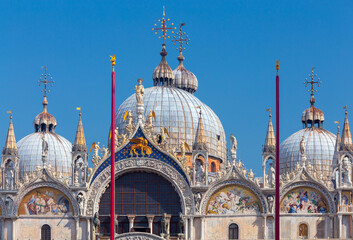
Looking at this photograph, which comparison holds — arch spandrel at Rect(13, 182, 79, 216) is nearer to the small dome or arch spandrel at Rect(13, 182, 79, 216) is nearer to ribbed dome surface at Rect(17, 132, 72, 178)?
ribbed dome surface at Rect(17, 132, 72, 178)

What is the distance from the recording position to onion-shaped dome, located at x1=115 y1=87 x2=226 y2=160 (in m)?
93.1

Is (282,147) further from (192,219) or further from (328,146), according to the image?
(192,219)

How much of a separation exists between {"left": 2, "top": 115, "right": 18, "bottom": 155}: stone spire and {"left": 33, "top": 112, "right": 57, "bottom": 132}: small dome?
1951 centimetres

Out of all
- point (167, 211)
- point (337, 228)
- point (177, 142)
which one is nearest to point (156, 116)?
point (177, 142)

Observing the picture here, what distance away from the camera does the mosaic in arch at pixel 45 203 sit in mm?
82744

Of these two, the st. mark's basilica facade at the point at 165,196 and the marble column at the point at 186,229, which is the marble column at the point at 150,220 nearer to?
the st. mark's basilica facade at the point at 165,196

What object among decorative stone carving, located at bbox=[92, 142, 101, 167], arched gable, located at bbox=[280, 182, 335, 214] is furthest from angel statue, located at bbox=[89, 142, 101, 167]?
arched gable, located at bbox=[280, 182, 335, 214]

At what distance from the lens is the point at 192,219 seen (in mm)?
81688

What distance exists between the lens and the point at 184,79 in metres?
101

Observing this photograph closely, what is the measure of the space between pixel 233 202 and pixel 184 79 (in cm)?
2061

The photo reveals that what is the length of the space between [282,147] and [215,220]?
20363 mm

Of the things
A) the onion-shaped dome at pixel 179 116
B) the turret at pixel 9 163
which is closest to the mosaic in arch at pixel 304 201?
the onion-shaped dome at pixel 179 116

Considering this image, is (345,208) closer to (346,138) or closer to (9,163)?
(346,138)

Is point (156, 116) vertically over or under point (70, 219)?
over
